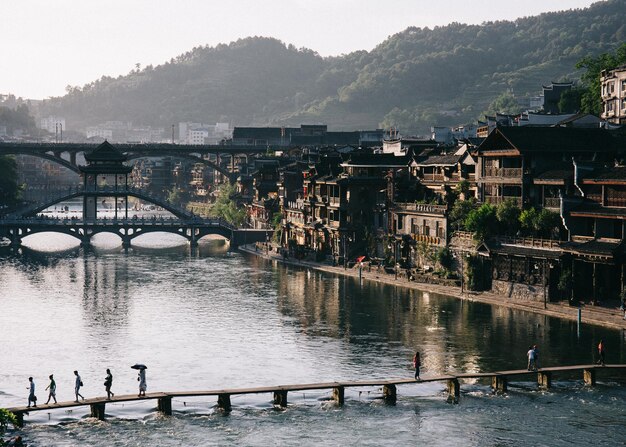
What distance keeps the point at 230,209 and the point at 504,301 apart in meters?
89.9

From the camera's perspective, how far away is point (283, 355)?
64.9 metres

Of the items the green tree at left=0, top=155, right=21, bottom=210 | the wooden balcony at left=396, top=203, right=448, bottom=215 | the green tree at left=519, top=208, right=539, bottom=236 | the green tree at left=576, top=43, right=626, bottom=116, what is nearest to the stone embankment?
the green tree at left=519, top=208, right=539, bottom=236

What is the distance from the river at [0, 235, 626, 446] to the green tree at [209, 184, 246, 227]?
170ft

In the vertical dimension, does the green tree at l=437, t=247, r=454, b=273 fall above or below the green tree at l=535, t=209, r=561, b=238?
below

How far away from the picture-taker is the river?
47.4 m

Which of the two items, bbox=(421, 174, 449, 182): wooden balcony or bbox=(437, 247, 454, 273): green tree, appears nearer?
bbox=(437, 247, 454, 273): green tree

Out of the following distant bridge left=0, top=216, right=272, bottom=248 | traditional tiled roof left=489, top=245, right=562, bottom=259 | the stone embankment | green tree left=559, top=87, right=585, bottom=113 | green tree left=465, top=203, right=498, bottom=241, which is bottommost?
the stone embankment

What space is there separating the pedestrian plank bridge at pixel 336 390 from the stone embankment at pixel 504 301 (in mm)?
14745

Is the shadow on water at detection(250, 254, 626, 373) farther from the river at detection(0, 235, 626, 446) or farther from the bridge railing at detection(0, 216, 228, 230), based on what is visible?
the bridge railing at detection(0, 216, 228, 230)

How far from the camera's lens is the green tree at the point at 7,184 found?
16762cm

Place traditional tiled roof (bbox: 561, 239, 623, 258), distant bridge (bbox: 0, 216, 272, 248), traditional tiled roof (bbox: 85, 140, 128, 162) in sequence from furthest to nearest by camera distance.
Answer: traditional tiled roof (bbox: 85, 140, 128, 162)
distant bridge (bbox: 0, 216, 272, 248)
traditional tiled roof (bbox: 561, 239, 623, 258)

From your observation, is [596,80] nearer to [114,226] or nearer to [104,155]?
[114,226]

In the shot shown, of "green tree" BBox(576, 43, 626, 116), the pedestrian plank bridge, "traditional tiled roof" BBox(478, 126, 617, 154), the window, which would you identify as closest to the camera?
the pedestrian plank bridge

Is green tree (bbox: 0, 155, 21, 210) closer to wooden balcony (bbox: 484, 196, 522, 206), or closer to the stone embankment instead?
the stone embankment
